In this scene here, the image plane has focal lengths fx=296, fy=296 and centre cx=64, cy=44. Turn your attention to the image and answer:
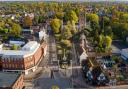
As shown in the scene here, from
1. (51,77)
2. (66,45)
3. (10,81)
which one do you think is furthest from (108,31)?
(10,81)

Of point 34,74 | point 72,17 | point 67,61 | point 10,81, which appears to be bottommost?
point 34,74

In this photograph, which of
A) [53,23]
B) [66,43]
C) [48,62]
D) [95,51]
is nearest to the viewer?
[48,62]

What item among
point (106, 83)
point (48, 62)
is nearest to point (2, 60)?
point (48, 62)

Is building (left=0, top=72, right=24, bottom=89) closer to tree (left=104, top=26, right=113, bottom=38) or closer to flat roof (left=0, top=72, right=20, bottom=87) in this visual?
flat roof (left=0, top=72, right=20, bottom=87)

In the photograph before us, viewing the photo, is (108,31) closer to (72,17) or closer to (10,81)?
(72,17)

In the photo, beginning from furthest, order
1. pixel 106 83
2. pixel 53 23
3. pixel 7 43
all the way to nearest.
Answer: pixel 53 23 < pixel 7 43 < pixel 106 83

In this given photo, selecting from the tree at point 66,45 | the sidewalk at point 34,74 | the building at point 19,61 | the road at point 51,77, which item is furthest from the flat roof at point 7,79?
the tree at point 66,45

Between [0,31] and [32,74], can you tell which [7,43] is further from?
[32,74]

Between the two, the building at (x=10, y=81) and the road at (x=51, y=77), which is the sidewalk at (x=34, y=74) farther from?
the building at (x=10, y=81)
